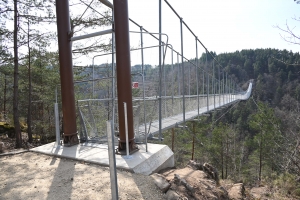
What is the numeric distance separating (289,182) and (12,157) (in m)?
8.08

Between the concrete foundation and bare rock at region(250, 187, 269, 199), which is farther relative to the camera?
bare rock at region(250, 187, 269, 199)

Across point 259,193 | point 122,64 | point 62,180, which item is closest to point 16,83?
point 122,64

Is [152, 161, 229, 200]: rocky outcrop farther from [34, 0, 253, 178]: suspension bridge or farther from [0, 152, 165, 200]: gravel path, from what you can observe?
[34, 0, 253, 178]: suspension bridge

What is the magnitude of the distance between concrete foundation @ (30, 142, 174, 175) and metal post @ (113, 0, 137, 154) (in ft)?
0.91

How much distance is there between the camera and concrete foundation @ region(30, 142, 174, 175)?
106 inches

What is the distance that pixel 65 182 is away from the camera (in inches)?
94.8

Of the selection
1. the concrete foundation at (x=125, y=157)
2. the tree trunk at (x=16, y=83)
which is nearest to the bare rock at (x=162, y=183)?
the concrete foundation at (x=125, y=157)

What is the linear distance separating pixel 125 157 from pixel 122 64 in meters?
1.34

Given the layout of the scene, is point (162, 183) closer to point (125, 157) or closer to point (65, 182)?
point (125, 157)

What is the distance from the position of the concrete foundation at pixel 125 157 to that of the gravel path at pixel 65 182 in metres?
0.10

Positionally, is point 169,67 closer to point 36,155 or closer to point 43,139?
point 36,155

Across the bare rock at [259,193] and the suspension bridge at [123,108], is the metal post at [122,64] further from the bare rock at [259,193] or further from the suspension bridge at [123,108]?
the bare rock at [259,193]

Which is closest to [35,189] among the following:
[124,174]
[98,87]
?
[124,174]

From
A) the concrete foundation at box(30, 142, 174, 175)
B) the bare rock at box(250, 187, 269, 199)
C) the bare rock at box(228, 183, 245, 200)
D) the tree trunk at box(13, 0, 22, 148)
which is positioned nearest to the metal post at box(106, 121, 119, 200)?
the concrete foundation at box(30, 142, 174, 175)
